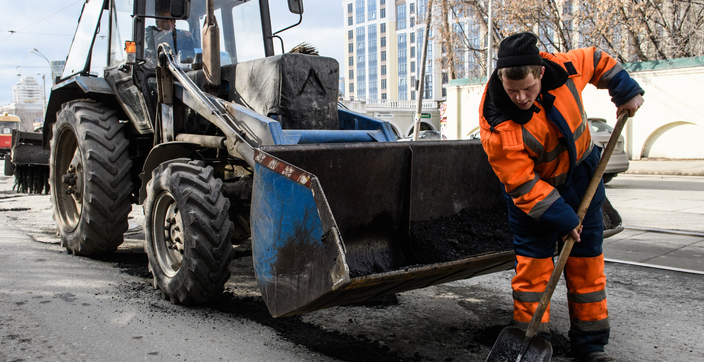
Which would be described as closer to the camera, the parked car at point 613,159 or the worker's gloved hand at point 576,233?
the worker's gloved hand at point 576,233

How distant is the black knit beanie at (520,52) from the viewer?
2645mm

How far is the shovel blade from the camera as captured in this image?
2719 mm

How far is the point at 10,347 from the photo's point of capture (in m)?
3.20

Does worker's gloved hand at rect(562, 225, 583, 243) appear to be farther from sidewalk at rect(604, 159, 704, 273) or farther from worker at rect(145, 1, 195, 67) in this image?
worker at rect(145, 1, 195, 67)

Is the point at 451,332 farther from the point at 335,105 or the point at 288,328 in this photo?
the point at 335,105

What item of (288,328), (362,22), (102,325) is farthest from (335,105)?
(362,22)

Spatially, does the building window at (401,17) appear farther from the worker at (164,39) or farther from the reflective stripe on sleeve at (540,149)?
the reflective stripe on sleeve at (540,149)

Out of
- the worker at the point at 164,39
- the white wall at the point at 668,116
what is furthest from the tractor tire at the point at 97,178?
the white wall at the point at 668,116

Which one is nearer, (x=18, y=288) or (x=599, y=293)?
(x=599, y=293)

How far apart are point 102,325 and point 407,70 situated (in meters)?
111

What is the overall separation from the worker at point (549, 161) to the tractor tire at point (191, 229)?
5.87 feet

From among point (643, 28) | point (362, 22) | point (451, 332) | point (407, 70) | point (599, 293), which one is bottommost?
point (451, 332)

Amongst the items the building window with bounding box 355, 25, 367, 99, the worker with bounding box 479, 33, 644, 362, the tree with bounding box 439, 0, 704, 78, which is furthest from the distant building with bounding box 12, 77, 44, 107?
the worker with bounding box 479, 33, 644, 362

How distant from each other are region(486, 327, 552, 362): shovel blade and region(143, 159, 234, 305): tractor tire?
178 centimetres
